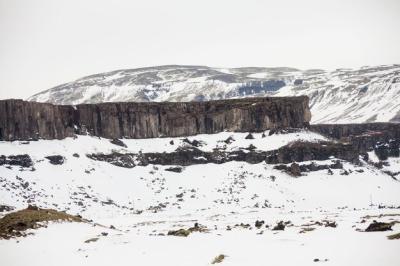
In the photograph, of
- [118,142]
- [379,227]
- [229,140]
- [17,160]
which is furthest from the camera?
[229,140]

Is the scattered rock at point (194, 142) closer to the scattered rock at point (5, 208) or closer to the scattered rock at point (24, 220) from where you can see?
the scattered rock at point (5, 208)

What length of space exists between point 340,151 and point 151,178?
1502 inches

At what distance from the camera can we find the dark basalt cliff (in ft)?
380

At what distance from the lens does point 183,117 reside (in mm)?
122188

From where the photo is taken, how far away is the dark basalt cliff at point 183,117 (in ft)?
380

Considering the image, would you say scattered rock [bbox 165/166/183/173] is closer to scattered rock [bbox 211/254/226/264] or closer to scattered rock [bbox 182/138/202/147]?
scattered rock [bbox 182/138/202/147]

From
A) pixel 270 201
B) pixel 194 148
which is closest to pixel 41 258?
pixel 270 201

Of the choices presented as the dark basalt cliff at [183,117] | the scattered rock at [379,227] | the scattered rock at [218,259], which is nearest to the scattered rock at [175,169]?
the dark basalt cliff at [183,117]

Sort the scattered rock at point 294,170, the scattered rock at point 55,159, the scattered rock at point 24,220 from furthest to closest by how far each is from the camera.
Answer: the scattered rock at point 294,170
the scattered rock at point 55,159
the scattered rock at point 24,220

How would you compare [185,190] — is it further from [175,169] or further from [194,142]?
[194,142]

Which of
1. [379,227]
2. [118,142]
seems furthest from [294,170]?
[379,227]

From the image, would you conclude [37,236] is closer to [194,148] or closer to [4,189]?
[4,189]

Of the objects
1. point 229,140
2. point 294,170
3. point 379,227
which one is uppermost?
point 379,227

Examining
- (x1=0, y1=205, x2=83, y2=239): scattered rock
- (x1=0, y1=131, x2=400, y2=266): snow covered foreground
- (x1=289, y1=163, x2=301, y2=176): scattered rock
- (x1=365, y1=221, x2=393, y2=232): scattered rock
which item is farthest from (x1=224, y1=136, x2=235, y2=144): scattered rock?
→ (x1=365, y1=221, x2=393, y2=232): scattered rock
